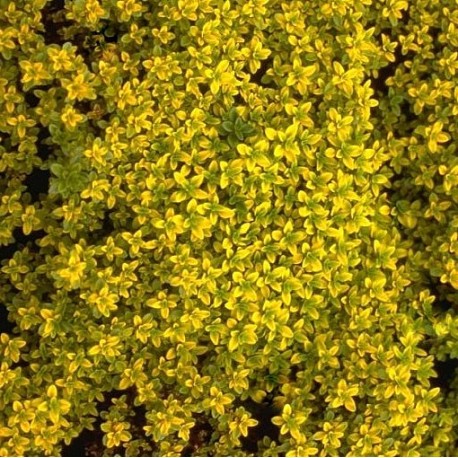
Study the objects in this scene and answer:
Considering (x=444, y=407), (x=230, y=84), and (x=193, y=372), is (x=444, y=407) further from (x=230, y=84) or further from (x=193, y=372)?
(x=230, y=84)

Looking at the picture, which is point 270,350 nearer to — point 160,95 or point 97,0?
point 160,95

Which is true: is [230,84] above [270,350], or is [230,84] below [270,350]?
above

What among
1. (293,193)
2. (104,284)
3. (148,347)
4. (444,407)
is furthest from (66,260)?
(444,407)

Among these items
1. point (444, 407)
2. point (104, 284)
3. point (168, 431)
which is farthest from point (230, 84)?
point (444, 407)

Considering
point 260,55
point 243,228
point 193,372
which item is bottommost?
point 193,372

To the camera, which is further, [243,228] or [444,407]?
[444,407]

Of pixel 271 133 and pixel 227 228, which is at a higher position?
pixel 271 133
